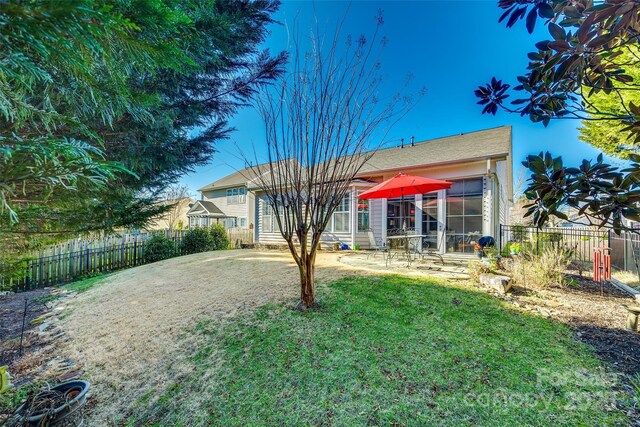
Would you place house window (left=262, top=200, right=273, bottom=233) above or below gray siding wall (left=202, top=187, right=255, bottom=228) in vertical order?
below

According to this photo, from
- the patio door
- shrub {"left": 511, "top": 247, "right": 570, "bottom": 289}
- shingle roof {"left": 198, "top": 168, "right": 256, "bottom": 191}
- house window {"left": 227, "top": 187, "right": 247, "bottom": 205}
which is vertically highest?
shingle roof {"left": 198, "top": 168, "right": 256, "bottom": 191}

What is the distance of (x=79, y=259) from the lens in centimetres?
917

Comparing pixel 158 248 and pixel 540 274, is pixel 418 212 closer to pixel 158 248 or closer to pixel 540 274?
pixel 540 274

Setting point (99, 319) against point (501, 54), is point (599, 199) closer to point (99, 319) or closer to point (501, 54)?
point (501, 54)

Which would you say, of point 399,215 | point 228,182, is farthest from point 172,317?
point 228,182

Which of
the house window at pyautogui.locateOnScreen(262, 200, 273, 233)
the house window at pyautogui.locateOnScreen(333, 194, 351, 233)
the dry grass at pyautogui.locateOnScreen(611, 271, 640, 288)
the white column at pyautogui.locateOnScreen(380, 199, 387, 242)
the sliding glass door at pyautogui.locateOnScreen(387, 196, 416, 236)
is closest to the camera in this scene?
the dry grass at pyautogui.locateOnScreen(611, 271, 640, 288)

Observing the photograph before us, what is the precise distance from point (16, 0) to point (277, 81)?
398 centimetres

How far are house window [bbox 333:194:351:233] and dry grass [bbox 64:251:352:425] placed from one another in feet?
16.8

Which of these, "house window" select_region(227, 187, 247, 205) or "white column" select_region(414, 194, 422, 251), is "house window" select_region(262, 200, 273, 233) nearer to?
"white column" select_region(414, 194, 422, 251)

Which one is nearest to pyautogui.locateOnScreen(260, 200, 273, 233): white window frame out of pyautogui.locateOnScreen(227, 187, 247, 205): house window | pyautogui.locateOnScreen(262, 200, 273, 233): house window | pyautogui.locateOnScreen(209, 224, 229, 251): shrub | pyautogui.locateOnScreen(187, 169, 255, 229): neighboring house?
pyautogui.locateOnScreen(262, 200, 273, 233): house window

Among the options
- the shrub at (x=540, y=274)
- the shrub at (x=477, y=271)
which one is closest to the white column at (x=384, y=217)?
the shrub at (x=477, y=271)

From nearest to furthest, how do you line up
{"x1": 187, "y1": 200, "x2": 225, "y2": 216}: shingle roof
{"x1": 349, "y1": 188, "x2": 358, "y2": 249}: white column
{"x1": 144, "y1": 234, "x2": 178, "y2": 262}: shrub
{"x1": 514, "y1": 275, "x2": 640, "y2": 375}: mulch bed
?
{"x1": 514, "y1": 275, "x2": 640, "y2": 375}: mulch bed
{"x1": 144, "y1": 234, "x2": 178, "y2": 262}: shrub
{"x1": 349, "y1": 188, "x2": 358, "y2": 249}: white column
{"x1": 187, "y1": 200, "x2": 225, "y2": 216}: shingle roof

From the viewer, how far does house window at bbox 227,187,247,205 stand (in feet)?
79.5

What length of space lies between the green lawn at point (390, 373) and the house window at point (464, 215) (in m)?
5.60
